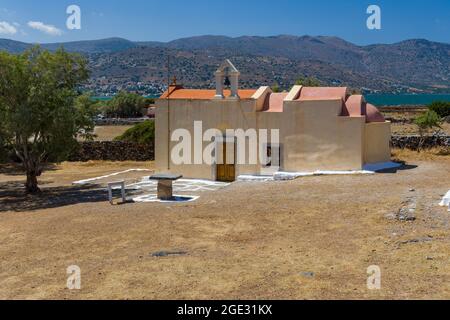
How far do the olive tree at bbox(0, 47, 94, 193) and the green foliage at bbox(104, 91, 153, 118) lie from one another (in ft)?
148

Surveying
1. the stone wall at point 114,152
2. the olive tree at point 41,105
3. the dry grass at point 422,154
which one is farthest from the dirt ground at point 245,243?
the stone wall at point 114,152

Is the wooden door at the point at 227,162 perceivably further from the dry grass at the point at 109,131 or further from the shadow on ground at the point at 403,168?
the dry grass at the point at 109,131

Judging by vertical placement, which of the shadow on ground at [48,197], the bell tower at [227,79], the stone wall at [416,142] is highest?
the bell tower at [227,79]

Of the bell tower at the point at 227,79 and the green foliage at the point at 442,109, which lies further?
the green foliage at the point at 442,109

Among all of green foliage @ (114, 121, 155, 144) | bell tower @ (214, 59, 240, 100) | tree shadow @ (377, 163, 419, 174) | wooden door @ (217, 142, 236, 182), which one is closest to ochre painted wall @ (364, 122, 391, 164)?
tree shadow @ (377, 163, 419, 174)

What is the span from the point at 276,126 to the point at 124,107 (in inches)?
1847

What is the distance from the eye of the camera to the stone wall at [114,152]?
31859mm

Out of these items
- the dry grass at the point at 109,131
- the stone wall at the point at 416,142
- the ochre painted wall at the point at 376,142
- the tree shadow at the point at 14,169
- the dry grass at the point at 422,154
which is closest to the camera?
the ochre painted wall at the point at 376,142

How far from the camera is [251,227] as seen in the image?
12.4 metres

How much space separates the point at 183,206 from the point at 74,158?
19.5 m

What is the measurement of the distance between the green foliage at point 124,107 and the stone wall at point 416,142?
44041mm

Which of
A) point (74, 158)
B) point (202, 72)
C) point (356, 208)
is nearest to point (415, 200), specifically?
point (356, 208)

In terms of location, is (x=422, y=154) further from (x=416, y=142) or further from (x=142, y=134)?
(x=142, y=134)

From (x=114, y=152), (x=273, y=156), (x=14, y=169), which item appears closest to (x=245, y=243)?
(x=273, y=156)
